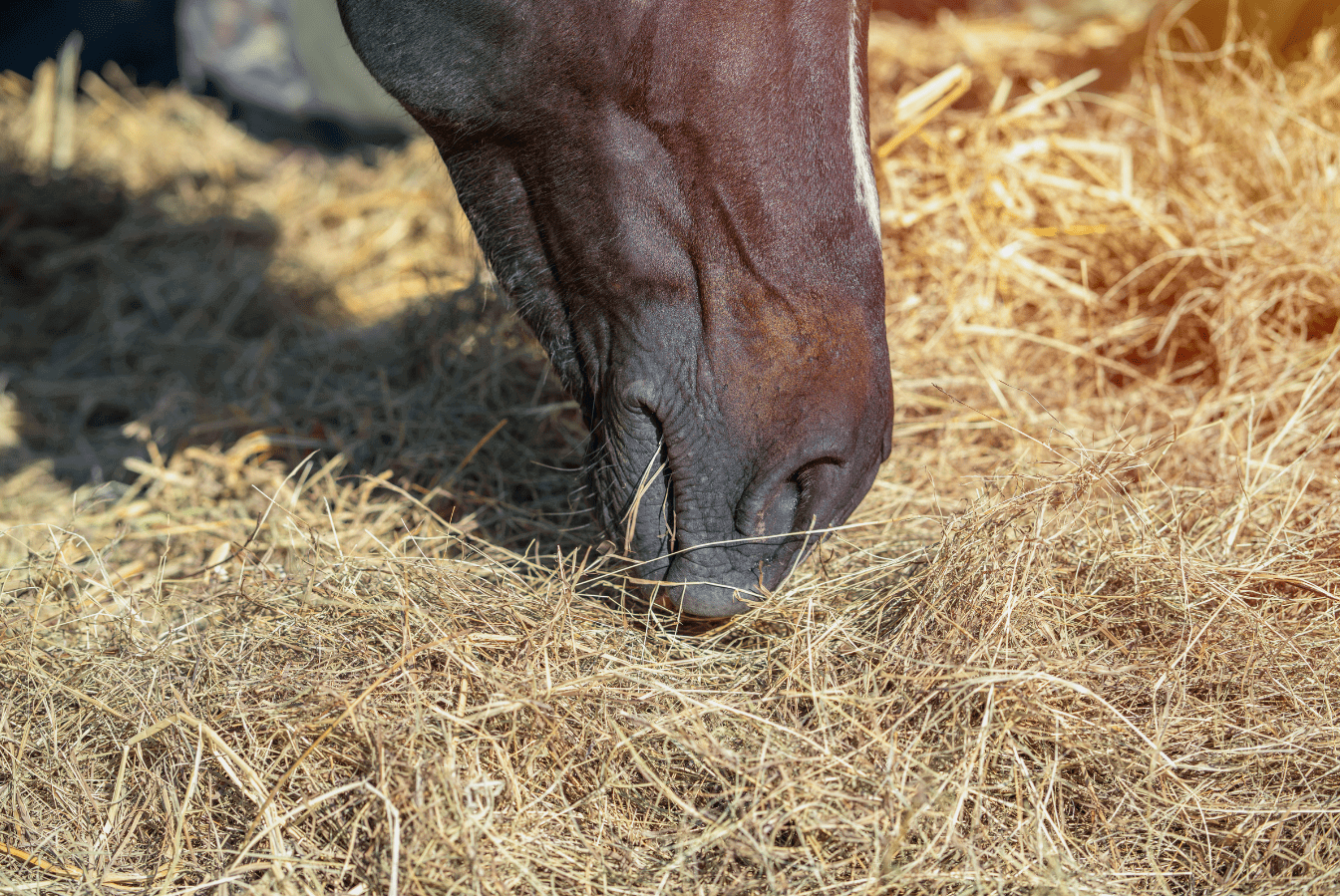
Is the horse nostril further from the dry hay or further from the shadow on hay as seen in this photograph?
the shadow on hay

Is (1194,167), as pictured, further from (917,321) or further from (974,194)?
(917,321)

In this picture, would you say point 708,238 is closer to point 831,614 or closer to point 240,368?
point 831,614

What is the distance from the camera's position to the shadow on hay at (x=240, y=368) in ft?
5.62

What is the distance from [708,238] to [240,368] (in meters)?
1.70

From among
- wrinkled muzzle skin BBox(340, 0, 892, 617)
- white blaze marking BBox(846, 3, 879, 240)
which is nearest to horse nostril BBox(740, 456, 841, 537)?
wrinkled muzzle skin BBox(340, 0, 892, 617)

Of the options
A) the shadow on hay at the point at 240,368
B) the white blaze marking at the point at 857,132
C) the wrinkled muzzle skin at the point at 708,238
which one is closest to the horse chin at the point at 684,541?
the wrinkled muzzle skin at the point at 708,238

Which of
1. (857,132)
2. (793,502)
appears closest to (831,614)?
(793,502)

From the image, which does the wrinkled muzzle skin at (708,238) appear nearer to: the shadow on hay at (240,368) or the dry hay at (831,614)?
the dry hay at (831,614)

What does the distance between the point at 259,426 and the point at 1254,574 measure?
6.26 feet

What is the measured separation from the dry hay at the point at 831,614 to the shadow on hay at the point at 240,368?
0.05 feet

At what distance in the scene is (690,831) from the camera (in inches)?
35.9

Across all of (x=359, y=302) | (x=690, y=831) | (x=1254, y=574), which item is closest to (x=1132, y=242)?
(x=1254, y=574)

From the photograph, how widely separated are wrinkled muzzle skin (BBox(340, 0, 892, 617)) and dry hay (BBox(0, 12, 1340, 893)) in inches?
5.3

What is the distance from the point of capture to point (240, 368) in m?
2.27
